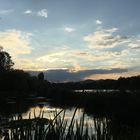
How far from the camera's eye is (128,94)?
38969 millimetres

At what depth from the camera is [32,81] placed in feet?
412

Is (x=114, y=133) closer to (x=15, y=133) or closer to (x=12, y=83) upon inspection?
(x=15, y=133)

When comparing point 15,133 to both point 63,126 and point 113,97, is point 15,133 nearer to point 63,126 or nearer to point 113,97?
point 63,126

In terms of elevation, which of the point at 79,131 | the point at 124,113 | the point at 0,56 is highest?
the point at 0,56

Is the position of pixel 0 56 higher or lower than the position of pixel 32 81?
higher

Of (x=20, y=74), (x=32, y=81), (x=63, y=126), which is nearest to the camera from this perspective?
(x=63, y=126)

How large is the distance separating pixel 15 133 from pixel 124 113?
2848cm

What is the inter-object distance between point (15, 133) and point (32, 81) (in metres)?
121

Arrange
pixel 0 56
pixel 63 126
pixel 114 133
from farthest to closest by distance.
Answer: pixel 0 56 < pixel 114 133 < pixel 63 126

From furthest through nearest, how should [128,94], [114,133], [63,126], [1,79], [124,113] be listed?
[1,79] → [128,94] → [124,113] → [114,133] → [63,126]

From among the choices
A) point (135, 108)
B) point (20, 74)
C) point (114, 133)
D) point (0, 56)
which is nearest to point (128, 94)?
point (135, 108)

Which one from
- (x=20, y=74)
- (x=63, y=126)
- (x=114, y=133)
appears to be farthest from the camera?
(x=20, y=74)

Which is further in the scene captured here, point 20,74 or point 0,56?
point 0,56

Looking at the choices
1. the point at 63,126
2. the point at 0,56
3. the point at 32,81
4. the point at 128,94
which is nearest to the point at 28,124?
the point at 63,126
